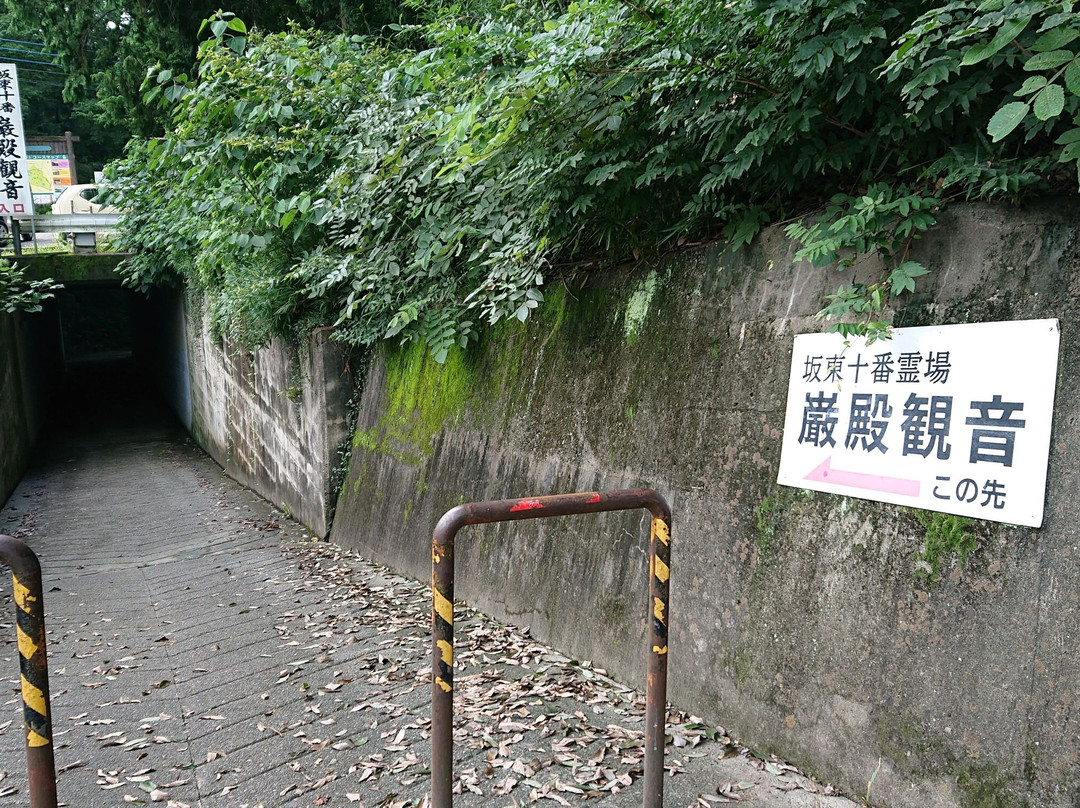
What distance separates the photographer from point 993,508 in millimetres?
2398

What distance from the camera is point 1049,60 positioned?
2.06 metres

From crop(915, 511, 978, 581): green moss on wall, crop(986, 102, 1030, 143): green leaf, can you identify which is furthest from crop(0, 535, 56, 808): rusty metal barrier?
crop(986, 102, 1030, 143): green leaf

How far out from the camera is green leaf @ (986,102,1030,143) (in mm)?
2109

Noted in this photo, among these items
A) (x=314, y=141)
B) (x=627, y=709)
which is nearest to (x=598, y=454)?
(x=627, y=709)

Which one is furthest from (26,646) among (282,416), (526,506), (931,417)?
(282,416)

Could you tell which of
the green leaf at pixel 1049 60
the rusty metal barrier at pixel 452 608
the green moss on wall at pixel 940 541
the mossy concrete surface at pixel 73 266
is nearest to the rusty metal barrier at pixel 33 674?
the rusty metal barrier at pixel 452 608

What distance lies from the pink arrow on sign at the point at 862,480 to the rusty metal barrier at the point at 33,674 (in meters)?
2.64

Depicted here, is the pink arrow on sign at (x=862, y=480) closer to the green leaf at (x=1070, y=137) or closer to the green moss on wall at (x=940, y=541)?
the green moss on wall at (x=940, y=541)

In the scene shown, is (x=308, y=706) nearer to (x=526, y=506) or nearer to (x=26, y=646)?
(x=26, y=646)

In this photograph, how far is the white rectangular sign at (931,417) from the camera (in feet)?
7.69

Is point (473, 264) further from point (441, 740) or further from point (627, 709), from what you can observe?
point (441, 740)

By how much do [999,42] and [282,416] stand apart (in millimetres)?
8413

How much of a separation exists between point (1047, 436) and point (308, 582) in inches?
221

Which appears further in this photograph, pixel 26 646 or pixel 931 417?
pixel 931 417
